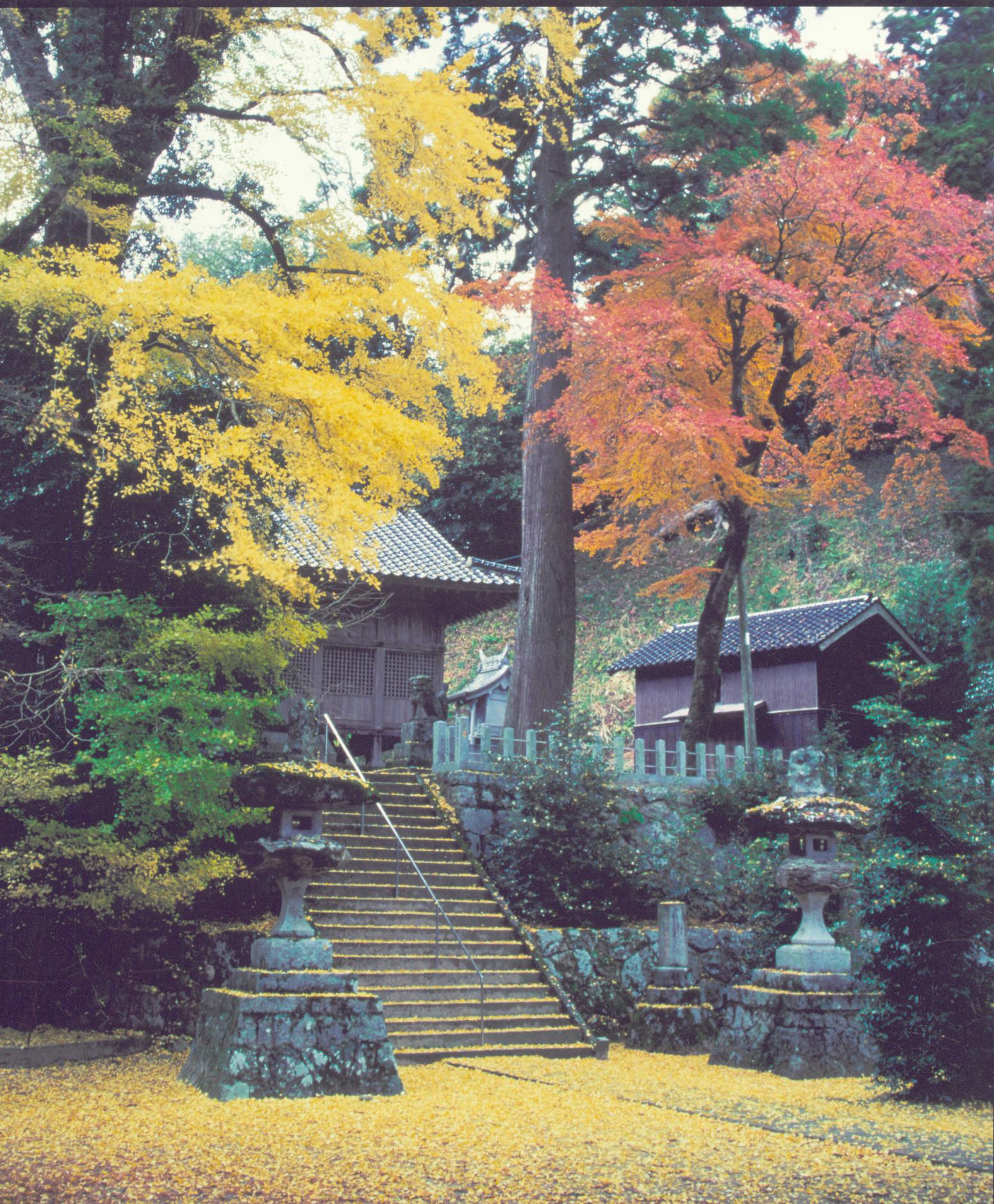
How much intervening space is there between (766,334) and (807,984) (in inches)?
440

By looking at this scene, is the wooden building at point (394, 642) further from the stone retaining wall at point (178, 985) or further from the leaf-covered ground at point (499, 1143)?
the leaf-covered ground at point (499, 1143)

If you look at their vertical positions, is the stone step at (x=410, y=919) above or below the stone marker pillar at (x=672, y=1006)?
above

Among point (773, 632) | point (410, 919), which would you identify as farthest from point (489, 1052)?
point (773, 632)

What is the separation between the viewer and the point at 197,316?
31.6ft

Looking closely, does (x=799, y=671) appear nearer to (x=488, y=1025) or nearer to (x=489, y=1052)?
(x=488, y=1025)

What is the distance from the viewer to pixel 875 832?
858cm

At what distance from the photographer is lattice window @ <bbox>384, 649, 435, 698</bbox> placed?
19438mm

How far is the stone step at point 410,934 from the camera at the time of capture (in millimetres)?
11359

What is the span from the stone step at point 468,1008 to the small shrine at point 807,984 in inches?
80.9

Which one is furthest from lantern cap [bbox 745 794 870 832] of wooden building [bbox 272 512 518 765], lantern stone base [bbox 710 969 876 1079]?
wooden building [bbox 272 512 518 765]

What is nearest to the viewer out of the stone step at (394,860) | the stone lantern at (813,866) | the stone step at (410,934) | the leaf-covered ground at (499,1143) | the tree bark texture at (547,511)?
the leaf-covered ground at (499,1143)

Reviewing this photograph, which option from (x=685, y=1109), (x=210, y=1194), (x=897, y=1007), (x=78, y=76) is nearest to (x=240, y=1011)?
(x=210, y=1194)

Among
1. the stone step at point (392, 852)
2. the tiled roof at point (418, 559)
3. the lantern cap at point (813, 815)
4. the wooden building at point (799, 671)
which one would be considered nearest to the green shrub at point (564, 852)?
the stone step at point (392, 852)

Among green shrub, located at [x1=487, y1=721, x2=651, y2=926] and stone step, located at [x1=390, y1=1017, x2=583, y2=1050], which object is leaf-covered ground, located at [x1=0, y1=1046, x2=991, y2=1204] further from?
green shrub, located at [x1=487, y1=721, x2=651, y2=926]
